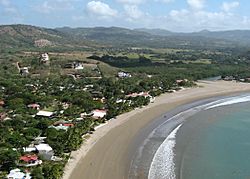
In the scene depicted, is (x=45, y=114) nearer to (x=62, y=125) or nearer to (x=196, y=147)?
(x=62, y=125)

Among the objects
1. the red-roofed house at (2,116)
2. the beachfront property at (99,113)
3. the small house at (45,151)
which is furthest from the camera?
the beachfront property at (99,113)

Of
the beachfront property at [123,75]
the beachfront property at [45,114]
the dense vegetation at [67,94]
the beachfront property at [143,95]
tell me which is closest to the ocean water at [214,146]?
the dense vegetation at [67,94]

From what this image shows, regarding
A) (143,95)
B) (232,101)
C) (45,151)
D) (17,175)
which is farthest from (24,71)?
(17,175)

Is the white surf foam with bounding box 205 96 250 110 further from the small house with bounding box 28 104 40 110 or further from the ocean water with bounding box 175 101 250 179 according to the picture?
the small house with bounding box 28 104 40 110

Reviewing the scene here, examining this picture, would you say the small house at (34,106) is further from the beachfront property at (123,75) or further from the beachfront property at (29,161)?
the beachfront property at (123,75)

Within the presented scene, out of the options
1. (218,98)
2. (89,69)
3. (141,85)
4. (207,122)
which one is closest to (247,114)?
(207,122)

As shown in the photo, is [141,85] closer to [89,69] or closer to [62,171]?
[89,69]

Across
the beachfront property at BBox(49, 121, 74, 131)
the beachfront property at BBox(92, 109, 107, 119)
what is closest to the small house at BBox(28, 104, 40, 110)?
the beachfront property at BBox(92, 109, 107, 119)
